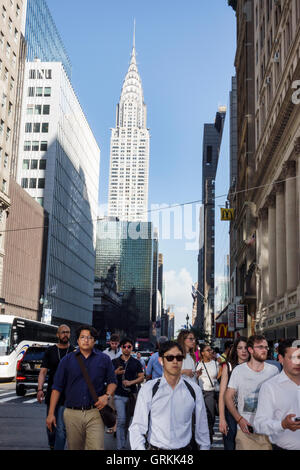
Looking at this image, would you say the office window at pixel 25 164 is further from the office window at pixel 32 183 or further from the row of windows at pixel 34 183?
the office window at pixel 32 183

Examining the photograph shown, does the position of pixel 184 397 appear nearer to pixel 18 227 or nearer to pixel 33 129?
pixel 18 227

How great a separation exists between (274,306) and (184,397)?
113 feet

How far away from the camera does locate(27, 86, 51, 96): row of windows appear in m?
91.3

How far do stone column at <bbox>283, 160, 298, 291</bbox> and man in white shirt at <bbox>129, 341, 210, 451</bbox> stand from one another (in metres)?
28.6

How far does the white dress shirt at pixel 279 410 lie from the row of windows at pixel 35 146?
87901 mm

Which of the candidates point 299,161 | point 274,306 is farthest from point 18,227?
point 299,161

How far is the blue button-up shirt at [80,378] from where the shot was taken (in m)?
6.83

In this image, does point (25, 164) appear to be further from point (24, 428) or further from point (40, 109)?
point (24, 428)

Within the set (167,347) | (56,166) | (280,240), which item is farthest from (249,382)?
(56,166)

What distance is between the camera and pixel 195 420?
495 centimetres

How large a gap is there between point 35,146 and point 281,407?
89.2m

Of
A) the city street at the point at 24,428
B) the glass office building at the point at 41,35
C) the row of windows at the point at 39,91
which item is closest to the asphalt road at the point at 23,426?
the city street at the point at 24,428

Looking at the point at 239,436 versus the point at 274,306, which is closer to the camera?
the point at 239,436

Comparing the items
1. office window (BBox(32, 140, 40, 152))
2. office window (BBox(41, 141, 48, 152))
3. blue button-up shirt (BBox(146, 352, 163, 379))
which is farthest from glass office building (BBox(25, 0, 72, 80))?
blue button-up shirt (BBox(146, 352, 163, 379))
